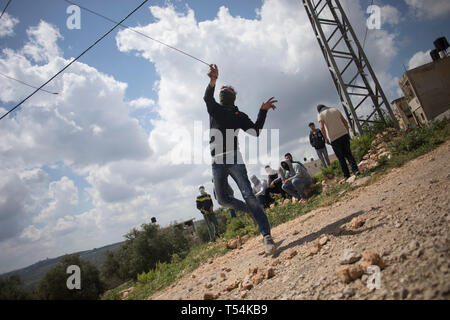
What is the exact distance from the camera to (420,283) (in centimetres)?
97

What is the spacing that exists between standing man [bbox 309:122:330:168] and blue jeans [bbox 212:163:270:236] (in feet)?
17.4

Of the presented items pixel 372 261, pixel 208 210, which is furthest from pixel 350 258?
pixel 208 210

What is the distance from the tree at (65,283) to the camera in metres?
6.93

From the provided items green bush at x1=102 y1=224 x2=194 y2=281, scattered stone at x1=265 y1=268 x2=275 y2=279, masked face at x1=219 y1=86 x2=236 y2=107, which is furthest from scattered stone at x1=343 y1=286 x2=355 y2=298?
green bush at x1=102 y1=224 x2=194 y2=281

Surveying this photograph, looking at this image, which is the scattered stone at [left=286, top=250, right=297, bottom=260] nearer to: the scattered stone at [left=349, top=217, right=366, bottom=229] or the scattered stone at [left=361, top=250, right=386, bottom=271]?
the scattered stone at [left=349, top=217, right=366, bottom=229]

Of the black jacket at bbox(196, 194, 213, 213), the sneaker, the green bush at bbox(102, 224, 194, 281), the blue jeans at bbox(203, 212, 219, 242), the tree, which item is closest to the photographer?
the sneaker

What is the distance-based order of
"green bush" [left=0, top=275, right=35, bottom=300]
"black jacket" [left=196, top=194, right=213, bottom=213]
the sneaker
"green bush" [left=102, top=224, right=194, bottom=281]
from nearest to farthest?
the sneaker, "green bush" [left=0, top=275, right=35, bottom=300], "black jacket" [left=196, top=194, right=213, bottom=213], "green bush" [left=102, top=224, right=194, bottom=281]

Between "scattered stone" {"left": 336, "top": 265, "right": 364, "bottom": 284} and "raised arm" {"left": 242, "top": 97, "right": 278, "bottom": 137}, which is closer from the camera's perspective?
"scattered stone" {"left": 336, "top": 265, "right": 364, "bottom": 284}

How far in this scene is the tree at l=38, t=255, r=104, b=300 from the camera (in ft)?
22.7

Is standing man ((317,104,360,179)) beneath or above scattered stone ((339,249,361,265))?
above

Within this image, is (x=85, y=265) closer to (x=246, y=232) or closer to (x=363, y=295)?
(x=246, y=232)
